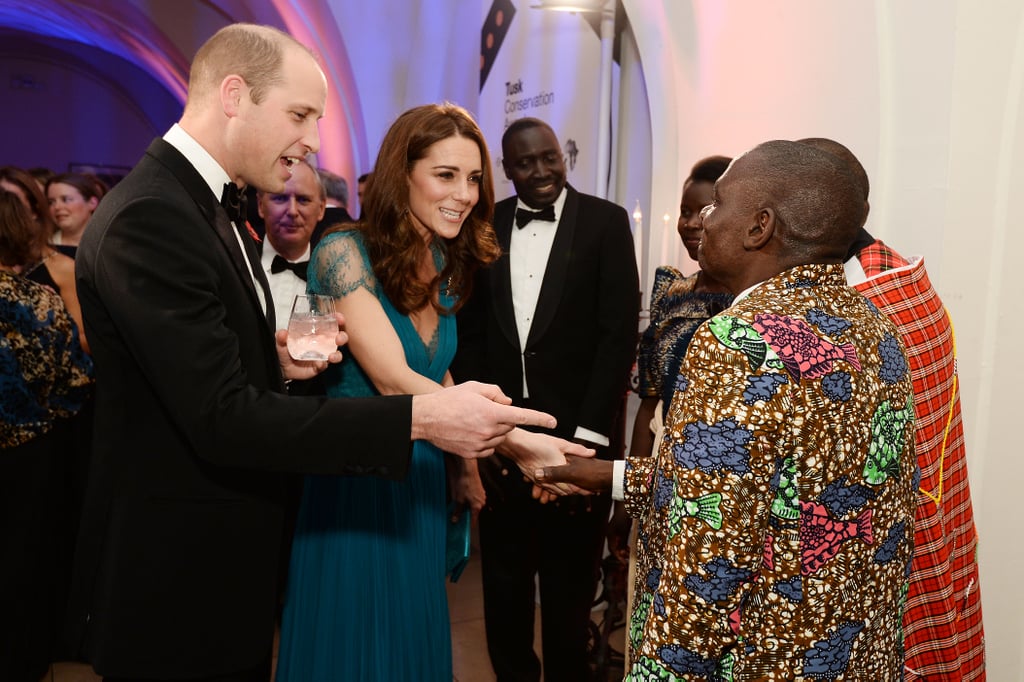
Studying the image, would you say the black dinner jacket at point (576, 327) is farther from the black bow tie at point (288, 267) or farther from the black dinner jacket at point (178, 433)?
the black dinner jacket at point (178, 433)

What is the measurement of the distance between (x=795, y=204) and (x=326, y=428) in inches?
34.8

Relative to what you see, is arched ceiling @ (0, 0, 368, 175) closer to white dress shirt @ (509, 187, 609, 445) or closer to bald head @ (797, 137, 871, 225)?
white dress shirt @ (509, 187, 609, 445)

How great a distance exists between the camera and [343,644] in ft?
6.47

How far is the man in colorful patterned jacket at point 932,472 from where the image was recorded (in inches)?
70.7

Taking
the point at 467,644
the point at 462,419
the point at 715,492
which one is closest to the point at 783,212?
the point at 715,492

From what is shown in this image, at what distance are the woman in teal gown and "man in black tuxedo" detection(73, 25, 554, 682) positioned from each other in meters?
0.38

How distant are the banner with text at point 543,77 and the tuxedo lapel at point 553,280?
1.49m

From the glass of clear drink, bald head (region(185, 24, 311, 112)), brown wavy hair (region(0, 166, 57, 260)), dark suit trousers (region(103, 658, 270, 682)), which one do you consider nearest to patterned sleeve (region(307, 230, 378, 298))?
the glass of clear drink

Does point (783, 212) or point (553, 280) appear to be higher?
point (783, 212)

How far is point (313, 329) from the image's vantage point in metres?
1.74

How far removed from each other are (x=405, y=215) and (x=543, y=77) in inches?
121

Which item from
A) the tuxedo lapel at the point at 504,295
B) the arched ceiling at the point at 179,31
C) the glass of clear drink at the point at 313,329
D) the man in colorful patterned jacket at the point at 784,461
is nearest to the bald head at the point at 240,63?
the glass of clear drink at the point at 313,329

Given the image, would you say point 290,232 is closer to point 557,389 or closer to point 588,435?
point 557,389

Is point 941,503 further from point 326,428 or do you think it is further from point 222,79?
point 222,79
